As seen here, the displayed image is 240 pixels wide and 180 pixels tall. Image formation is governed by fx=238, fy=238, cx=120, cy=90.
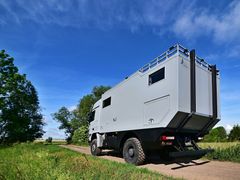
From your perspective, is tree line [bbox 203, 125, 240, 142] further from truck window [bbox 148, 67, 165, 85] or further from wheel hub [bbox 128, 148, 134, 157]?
truck window [bbox 148, 67, 165, 85]

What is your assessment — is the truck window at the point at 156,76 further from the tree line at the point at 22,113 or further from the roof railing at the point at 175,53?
the tree line at the point at 22,113

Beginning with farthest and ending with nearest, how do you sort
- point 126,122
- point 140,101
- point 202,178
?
point 126,122, point 140,101, point 202,178

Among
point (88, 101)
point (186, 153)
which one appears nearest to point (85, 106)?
point (88, 101)

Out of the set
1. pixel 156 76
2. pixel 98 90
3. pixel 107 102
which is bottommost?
pixel 107 102

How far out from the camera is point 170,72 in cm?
874

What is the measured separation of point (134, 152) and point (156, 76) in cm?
324

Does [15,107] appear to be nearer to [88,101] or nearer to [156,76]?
[88,101]

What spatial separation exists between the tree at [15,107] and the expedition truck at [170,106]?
24799 millimetres

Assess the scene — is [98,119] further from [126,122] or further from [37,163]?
[37,163]

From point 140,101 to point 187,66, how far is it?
2.46m

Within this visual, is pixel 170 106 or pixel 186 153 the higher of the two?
pixel 170 106

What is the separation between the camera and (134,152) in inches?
385

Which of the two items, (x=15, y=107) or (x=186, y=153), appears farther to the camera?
(x=15, y=107)

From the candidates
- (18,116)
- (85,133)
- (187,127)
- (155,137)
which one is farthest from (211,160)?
(18,116)
